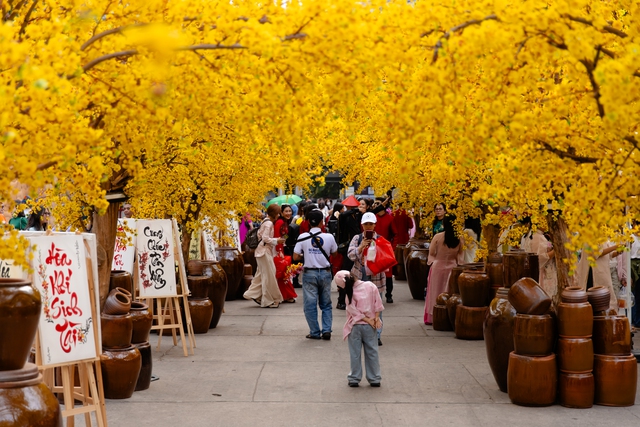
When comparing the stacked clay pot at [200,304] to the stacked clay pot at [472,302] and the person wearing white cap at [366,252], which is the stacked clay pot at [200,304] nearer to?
the person wearing white cap at [366,252]

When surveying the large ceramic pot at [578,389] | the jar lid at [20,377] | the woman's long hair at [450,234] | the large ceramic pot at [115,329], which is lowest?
the large ceramic pot at [578,389]

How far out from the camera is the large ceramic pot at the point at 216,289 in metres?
13.0

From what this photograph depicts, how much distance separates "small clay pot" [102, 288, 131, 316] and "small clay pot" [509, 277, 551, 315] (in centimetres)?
369

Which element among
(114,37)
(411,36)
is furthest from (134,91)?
(411,36)

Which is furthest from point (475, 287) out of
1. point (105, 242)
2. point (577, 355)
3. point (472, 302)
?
point (105, 242)

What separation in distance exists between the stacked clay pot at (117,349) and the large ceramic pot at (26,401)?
2723 millimetres

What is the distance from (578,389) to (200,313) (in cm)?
627

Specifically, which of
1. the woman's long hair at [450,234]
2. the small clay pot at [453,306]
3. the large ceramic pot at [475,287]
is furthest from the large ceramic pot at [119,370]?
the woman's long hair at [450,234]

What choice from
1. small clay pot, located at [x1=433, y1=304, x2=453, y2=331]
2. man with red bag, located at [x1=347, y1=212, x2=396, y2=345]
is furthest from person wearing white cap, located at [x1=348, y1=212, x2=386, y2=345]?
small clay pot, located at [x1=433, y1=304, x2=453, y2=331]

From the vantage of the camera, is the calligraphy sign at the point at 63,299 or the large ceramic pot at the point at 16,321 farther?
the calligraphy sign at the point at 63,299

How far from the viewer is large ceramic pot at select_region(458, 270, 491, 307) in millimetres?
11602

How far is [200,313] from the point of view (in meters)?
12.6

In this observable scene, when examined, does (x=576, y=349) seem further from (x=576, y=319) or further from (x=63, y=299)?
(x=63, y=299)

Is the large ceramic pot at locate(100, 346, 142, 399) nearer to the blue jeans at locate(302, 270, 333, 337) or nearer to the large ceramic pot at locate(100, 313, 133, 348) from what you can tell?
the large ceramic pot at locate(100, 313, 133, 348)
